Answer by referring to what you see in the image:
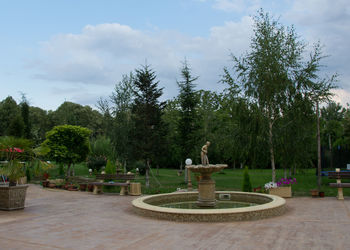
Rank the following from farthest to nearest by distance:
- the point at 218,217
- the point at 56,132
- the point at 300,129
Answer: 1. the point at 56,132
2. the point at 300,129
3. the point at 218,217

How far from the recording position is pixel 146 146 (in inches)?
743

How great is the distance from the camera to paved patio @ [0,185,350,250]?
584 centimetres

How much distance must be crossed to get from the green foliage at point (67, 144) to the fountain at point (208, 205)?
11641 mm

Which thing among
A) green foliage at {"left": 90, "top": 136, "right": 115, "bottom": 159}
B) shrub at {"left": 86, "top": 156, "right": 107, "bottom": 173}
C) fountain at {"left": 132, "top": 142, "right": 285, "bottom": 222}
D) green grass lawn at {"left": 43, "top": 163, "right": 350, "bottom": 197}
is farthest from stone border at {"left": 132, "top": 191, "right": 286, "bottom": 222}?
shrub at {"left": 86, "top": 156, "right": 107, "bottom": 173}

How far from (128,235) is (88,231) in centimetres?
113

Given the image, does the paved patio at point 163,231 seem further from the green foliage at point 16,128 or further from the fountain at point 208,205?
the green foliage at point 16,128

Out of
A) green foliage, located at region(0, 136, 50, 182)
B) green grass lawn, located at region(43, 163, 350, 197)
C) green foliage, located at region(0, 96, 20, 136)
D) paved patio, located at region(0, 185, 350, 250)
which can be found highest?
green foliage, located at region(0, 96, 20, 136)

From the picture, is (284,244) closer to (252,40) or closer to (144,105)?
(252,40)

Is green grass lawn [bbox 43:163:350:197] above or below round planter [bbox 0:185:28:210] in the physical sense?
below

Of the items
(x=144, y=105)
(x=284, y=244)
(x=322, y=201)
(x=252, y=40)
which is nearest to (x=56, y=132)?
(x=144, y=105)

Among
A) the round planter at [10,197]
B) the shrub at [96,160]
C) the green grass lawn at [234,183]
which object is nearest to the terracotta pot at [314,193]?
the green grass lawn at [234,183]

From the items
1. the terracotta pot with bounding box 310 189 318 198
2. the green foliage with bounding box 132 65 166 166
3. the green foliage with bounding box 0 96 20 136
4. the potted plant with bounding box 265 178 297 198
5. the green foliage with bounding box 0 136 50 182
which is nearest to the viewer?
the green foliage with bounding box 0 136 50 182

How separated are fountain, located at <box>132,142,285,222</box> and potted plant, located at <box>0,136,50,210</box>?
12.6 ft

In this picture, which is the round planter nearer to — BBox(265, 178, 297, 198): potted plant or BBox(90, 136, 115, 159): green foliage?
BBox(265, 178, 297, 198): potted plant
